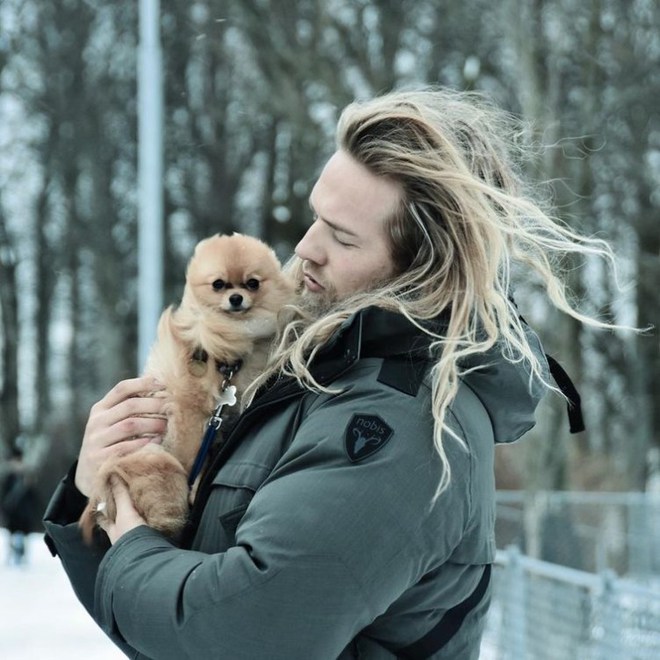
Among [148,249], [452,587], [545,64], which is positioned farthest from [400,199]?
[545,64]

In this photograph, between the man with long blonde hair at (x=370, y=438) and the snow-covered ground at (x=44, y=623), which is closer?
the man with long blonde hair at (x=370, y=438)

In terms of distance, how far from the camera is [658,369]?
25.5m

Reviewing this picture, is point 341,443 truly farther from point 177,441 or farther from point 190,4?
point 190,4

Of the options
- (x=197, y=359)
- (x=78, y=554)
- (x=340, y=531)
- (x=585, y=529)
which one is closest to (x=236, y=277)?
(x=197, y=359)

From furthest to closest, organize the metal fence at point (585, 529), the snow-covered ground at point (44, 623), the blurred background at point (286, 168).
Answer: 1. the blurred background at point (286, 168)
2. the metal fence at point (585, 529)
3. the snow-covered ground at point (44, 623)

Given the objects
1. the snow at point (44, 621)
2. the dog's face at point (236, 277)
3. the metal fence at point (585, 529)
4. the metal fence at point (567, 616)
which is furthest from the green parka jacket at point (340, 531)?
the metal fence at point (585, 529)

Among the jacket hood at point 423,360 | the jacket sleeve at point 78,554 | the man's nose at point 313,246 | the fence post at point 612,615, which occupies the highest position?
the man's nose at point 313,246

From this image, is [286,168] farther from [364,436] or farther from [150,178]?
[364,436]

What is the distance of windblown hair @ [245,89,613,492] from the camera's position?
226 centimetres

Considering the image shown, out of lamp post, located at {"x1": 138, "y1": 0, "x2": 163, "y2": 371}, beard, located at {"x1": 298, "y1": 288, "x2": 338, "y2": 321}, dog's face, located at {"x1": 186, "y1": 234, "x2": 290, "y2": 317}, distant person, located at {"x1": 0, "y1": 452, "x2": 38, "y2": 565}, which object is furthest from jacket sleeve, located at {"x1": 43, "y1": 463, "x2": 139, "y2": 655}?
distant person, located at {"x1": 0, "y1": 452, "x2": 38, "y2": 565}

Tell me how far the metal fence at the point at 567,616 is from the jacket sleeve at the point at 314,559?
3.14 m

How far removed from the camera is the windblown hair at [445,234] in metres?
2.26

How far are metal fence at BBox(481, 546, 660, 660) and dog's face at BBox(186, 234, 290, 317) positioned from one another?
2520mm

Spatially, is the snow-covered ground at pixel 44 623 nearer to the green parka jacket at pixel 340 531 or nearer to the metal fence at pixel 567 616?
the metal fence at pixel 567 616
